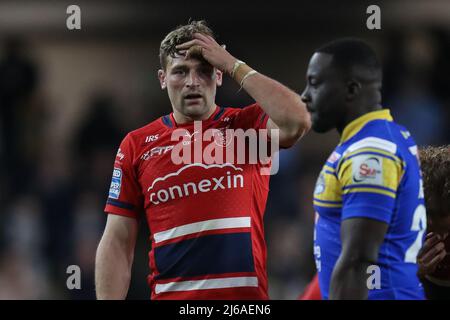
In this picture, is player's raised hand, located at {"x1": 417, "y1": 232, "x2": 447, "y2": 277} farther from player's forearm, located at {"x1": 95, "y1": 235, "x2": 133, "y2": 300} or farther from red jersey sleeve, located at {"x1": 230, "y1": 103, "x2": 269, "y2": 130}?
player's forearm, located at {"x1": 95, "y1": 235, "x2": 133, "y2": 300}

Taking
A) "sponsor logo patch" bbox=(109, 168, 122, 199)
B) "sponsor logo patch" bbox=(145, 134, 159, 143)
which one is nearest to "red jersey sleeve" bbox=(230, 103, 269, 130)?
"sponsor logo patch" bbox=(145, 134, 159, 143)

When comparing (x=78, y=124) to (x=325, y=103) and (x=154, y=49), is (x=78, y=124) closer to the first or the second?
(x=154, y=49)

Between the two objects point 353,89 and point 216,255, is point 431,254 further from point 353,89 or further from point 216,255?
point 353,89

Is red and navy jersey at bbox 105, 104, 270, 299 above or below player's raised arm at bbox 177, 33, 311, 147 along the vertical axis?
below

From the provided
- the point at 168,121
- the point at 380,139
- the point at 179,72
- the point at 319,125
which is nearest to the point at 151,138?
the point at 168,121

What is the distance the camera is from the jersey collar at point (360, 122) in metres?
4.09

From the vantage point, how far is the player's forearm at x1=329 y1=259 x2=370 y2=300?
3.82 meters

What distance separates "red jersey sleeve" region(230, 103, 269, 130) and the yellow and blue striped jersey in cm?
101

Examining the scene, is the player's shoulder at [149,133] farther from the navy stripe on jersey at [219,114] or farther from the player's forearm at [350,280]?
the player's forearm at [350,280]

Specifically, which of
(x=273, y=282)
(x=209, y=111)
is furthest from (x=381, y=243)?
(x=273, y=282)

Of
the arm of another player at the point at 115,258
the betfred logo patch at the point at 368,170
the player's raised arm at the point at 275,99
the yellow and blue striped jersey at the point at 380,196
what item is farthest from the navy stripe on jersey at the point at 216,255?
the betfred logo patch at the point at 368,170

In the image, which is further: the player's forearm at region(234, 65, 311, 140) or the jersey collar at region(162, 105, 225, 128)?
the jersey collar at region(162, 105, 225, 128)
